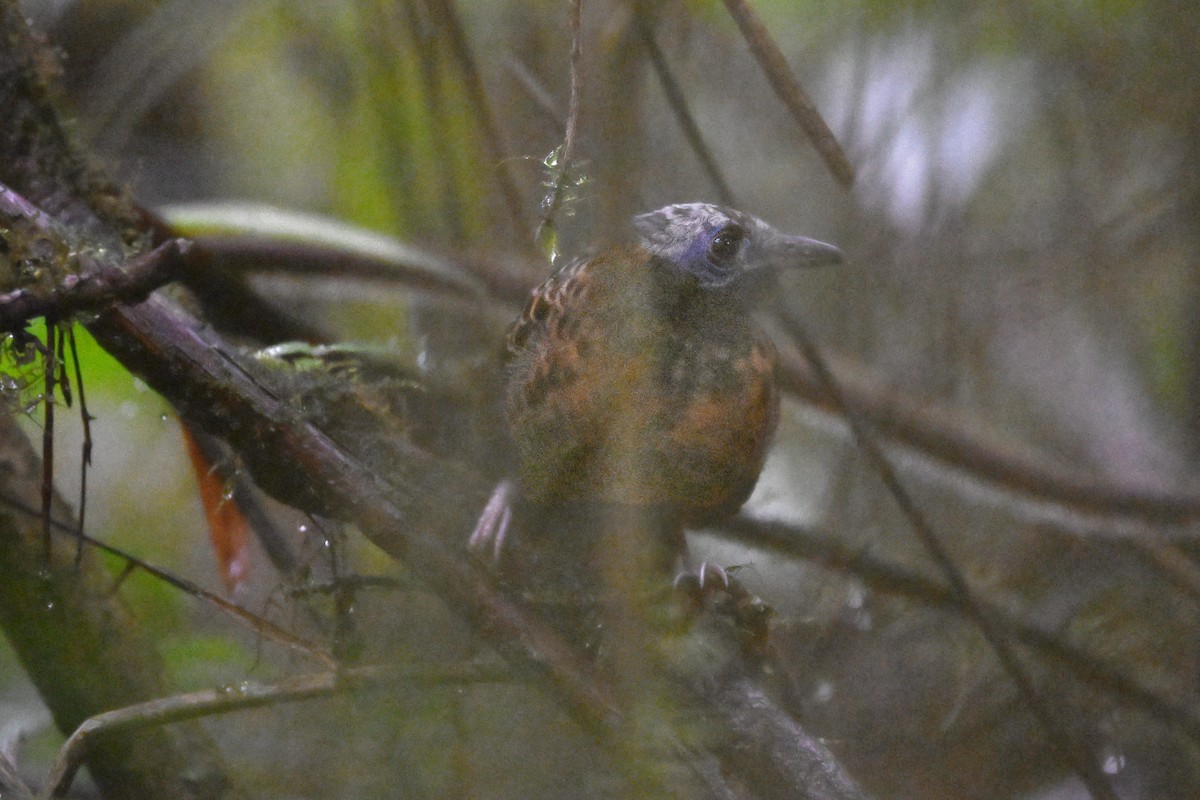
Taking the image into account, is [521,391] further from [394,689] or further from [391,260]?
[391,260]

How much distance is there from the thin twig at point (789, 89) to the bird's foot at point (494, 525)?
0.52 m

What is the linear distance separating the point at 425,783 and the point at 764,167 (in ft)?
6.02

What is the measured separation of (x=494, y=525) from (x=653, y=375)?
340mm

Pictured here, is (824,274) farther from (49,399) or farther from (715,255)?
(49,399)

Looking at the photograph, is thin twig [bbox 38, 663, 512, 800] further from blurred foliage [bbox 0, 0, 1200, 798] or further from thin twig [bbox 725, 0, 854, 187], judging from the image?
thin twig [bbox 725, 0, 854, 187]

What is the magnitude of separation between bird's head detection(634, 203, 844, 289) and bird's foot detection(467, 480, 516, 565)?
13.6 inches

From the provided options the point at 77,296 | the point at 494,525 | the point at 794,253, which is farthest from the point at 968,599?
the point at 77,296

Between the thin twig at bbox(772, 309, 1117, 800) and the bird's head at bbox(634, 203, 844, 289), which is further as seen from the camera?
the thin twig at bbox(772, 309, 1117, 800)

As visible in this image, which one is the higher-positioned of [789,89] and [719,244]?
[789,89]

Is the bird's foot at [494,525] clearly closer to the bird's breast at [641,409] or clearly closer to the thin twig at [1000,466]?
the bird's breast at [641,409]

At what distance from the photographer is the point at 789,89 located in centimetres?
106

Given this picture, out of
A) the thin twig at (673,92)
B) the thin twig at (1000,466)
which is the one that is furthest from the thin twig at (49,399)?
the thin twig at (1000,466)

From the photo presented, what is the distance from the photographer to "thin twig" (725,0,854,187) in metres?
1.05

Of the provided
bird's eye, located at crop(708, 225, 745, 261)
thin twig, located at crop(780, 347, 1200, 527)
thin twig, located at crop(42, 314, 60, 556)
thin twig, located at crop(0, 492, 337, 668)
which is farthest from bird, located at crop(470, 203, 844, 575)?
thin twig, located at crop(780, 347, 1200, 527)
